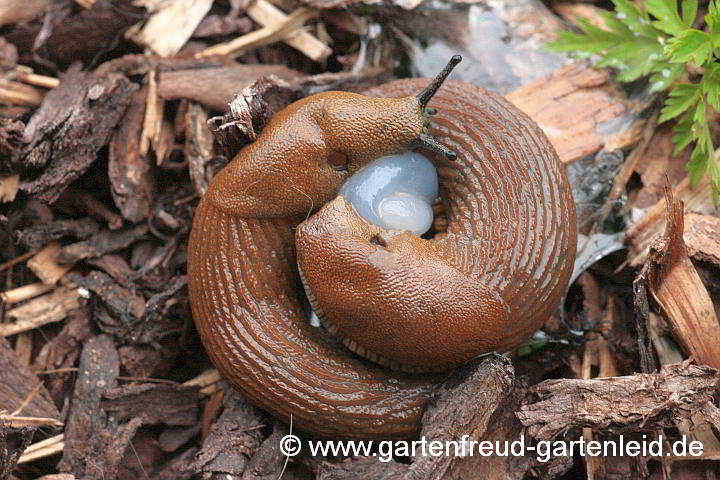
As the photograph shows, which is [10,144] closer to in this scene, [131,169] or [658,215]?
[131,169]

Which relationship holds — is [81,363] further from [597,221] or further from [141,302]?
[597,221]

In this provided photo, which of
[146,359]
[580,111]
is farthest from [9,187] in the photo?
[580,111]

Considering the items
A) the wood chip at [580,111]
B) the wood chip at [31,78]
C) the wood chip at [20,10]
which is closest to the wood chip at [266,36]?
the wood chip at [31,78]

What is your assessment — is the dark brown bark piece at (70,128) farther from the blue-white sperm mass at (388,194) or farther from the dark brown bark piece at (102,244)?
the blue-white sperm mass at (388,194)

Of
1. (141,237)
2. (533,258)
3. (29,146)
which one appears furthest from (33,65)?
(533,258)

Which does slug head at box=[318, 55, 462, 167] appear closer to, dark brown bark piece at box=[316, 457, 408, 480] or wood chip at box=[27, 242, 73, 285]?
dark brown bark piece at box=[316, 457, 408, 480]
